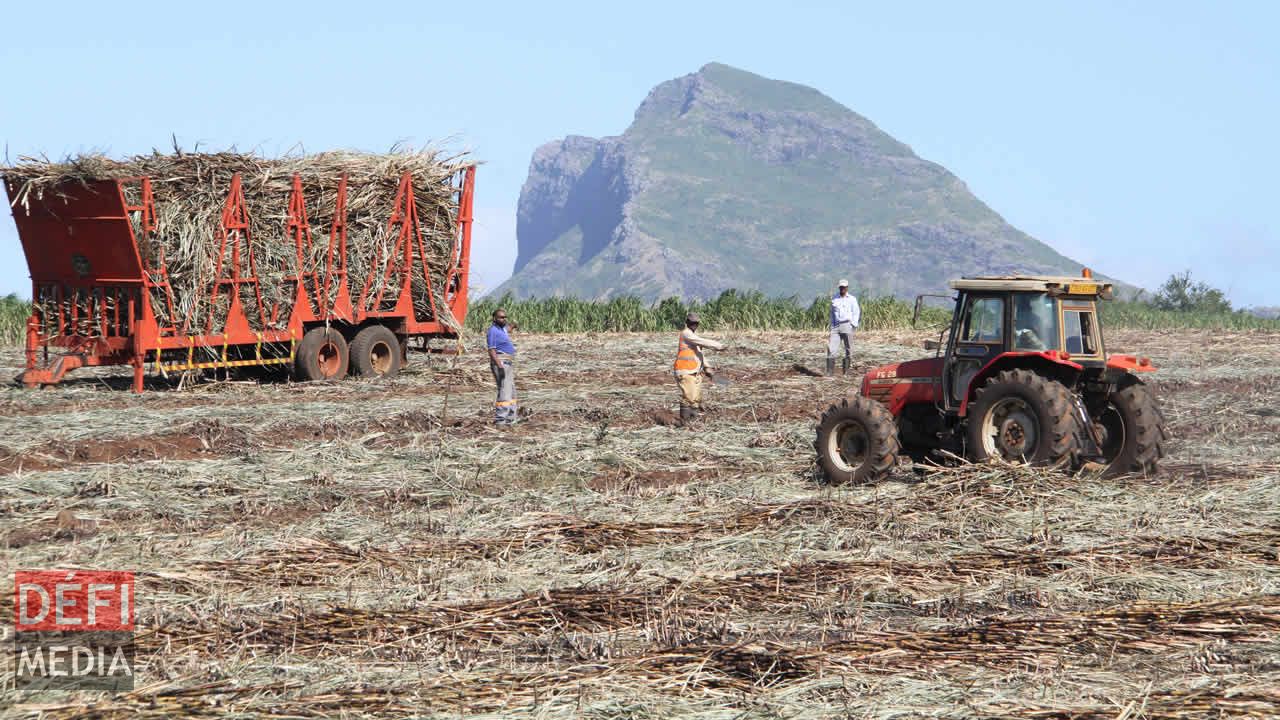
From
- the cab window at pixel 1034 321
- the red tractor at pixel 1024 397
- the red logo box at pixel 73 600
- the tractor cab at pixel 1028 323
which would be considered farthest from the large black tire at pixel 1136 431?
the red logo box at pixel 73 600

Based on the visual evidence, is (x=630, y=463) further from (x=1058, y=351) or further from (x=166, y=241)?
(x=166, y=241)

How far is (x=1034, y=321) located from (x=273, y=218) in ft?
38.5

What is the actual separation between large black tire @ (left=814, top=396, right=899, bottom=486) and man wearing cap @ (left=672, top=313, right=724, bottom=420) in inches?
159

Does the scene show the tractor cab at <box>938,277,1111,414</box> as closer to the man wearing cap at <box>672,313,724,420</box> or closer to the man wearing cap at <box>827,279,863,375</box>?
the man wearing cap at <box>672,313,724,420</box>

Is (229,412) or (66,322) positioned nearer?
(229,412)

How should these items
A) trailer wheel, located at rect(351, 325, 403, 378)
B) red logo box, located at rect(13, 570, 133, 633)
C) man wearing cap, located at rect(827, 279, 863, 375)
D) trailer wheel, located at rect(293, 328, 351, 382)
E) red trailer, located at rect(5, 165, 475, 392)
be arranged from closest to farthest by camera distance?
red logo box, located at rect(13, 570, 133, 633) → red trailer, located at rect(5, 165, 475, 392) → trailer wheel, located at rect(293, 328, 351, 382) → trailer wheel, located at rect(351, 325, 403, 378) → man wearing cap, located at rect(827, 279, 863, 375)

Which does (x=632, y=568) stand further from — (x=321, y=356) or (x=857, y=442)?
(x=321, y=356)

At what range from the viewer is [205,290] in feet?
59.6

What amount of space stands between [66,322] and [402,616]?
13.1 metres

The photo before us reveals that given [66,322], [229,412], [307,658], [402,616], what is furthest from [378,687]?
[66,322]

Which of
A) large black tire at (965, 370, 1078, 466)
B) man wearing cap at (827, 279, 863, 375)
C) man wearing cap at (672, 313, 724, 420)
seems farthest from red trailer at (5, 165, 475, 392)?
large black tire at (965, 370, 1078, 466)

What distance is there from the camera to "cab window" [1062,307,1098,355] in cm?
1089

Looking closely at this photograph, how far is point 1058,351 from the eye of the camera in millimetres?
10781

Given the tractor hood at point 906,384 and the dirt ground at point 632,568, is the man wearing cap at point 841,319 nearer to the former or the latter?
the dirt ground at point 632,568
